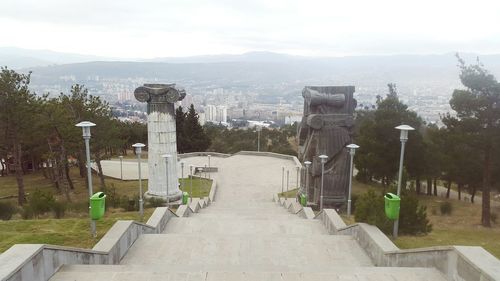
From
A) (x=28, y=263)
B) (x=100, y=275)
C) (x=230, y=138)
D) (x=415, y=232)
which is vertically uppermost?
(x=28, y=263)

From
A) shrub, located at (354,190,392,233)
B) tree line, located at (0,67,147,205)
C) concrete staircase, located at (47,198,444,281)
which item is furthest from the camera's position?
tree line, located at (0,67,147,205)

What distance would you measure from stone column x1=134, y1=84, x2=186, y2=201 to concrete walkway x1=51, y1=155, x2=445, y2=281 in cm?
712

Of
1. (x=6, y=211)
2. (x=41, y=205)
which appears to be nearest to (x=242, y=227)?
(x=41, y=205)

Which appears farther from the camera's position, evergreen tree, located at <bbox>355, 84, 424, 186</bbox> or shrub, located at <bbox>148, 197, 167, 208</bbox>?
evergreen tree, located at <bbox>355, 84, 424, 186</bbox>

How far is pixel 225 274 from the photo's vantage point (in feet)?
18.5

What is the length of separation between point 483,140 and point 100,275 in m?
13.5

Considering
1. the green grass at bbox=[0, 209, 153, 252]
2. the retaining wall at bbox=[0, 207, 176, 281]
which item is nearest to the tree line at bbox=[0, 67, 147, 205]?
the green grass at bbox=[0, 209, 153, 252]

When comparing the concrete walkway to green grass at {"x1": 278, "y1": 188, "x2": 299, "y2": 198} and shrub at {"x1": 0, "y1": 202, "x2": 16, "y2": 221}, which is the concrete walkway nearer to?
shrub at {"x1": 0, "y1": 202, "x2": 16, "y2": 221}

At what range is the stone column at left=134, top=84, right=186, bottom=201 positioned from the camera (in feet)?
58.5

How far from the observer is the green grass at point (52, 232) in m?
7.84

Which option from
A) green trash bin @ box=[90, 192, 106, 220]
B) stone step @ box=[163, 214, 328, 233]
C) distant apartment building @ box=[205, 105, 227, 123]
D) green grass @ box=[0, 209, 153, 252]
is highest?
green trash bin @ box=[90, 192, 106, 220]

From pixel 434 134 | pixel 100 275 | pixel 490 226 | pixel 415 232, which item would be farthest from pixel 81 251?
pixel 434 134

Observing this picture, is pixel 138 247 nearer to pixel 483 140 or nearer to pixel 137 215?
pixel 137 215

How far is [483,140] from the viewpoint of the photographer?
14.3 metres
